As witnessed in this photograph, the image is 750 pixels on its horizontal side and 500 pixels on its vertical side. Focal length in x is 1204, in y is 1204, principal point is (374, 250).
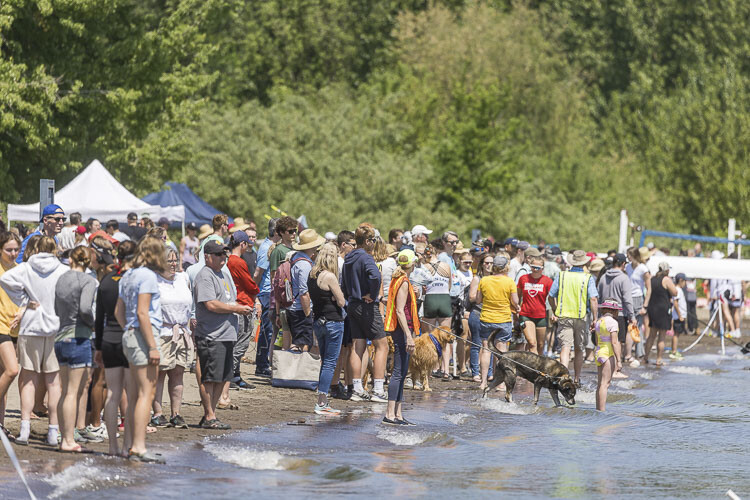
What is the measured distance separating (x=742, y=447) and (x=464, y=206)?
2686 centimetres

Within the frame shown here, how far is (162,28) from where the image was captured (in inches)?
1096

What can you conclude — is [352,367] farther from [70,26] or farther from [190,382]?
[70,26]

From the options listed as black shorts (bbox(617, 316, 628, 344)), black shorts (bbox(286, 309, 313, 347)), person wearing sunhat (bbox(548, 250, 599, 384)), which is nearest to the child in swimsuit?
person wearing sunhat (bbox(548, 250, 599, 384))

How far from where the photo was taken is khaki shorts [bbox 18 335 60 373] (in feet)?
33.7

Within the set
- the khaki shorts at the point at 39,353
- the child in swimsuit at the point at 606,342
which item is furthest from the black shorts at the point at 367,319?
the khaki shorts at the point at 39,353

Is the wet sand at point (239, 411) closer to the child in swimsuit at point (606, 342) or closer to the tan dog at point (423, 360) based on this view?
the tan dog at point (423, 360)

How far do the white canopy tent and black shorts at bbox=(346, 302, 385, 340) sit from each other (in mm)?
12767

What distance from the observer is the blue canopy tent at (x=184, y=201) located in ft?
91.5

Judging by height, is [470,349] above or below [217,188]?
below

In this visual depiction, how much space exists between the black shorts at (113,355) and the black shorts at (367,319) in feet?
12.9

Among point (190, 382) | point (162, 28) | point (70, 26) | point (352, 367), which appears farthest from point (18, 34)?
point (352, 367)

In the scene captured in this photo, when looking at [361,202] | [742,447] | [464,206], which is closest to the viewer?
[742,447]

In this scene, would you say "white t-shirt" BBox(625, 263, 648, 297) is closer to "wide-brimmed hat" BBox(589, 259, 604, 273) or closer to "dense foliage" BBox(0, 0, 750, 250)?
"wide-brimmed hat" BBox(589, 259, 604, 273)

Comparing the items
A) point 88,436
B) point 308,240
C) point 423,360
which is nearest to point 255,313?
point 423,360
